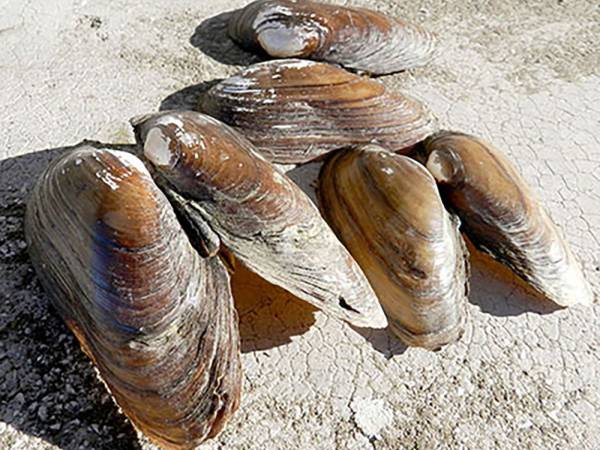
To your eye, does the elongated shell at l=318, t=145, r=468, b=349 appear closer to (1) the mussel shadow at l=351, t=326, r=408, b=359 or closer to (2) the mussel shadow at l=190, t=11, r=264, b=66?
(1) the mussel shadow at l=351, t=326, r=408, b=359

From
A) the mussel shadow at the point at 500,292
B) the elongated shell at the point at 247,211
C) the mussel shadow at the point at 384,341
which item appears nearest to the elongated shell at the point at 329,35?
the mussel shadow at the point at 500,292

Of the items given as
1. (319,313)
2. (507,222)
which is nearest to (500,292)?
(507,222)

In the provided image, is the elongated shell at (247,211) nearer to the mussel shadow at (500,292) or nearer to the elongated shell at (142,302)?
the elongated shell at (142,302)

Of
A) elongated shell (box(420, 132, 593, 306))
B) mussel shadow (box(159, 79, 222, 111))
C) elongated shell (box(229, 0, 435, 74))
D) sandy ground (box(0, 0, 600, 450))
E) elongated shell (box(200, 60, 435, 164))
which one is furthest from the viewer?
elongated shell (box(229, 0, 435, 74))

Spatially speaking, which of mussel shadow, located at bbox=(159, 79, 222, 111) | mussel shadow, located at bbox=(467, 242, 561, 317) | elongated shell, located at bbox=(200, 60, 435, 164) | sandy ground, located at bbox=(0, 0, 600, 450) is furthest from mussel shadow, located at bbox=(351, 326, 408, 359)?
mussel shadow, located at bbox=(159, 79, 222, 111)

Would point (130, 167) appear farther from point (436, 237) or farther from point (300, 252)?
point (436, 237)

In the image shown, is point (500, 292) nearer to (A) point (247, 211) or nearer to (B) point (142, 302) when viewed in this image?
(A) point (247, 211)
